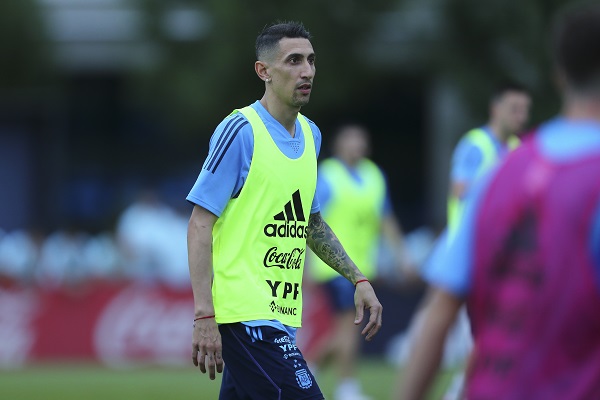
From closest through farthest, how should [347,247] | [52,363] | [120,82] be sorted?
[347,247], [52,363], [120,82]

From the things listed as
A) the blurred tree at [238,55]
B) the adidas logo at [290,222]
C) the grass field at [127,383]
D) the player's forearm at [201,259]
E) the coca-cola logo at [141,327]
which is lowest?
the grass field at [127,383]

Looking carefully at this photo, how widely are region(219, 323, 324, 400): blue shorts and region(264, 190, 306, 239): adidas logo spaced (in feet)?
1.46

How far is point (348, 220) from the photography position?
13070 millimetres

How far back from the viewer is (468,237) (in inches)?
139

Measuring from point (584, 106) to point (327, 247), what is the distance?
3.16m

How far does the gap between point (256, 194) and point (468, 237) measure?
2.56 m

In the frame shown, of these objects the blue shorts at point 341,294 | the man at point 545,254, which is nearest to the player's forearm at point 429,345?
the man at point 545,254

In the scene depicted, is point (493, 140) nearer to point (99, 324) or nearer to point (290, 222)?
point (290, 222)

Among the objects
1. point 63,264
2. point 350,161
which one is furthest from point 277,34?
point 63,264

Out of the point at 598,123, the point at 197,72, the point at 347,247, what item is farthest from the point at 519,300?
the point at 197,72

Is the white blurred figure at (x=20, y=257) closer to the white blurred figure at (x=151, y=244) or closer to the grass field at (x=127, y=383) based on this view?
the white blurred figure at (x=151, y=244)

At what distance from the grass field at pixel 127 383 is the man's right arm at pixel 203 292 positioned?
671 cm

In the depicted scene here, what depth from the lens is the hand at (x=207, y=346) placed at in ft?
18.4

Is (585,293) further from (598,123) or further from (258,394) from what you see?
(258,394)
